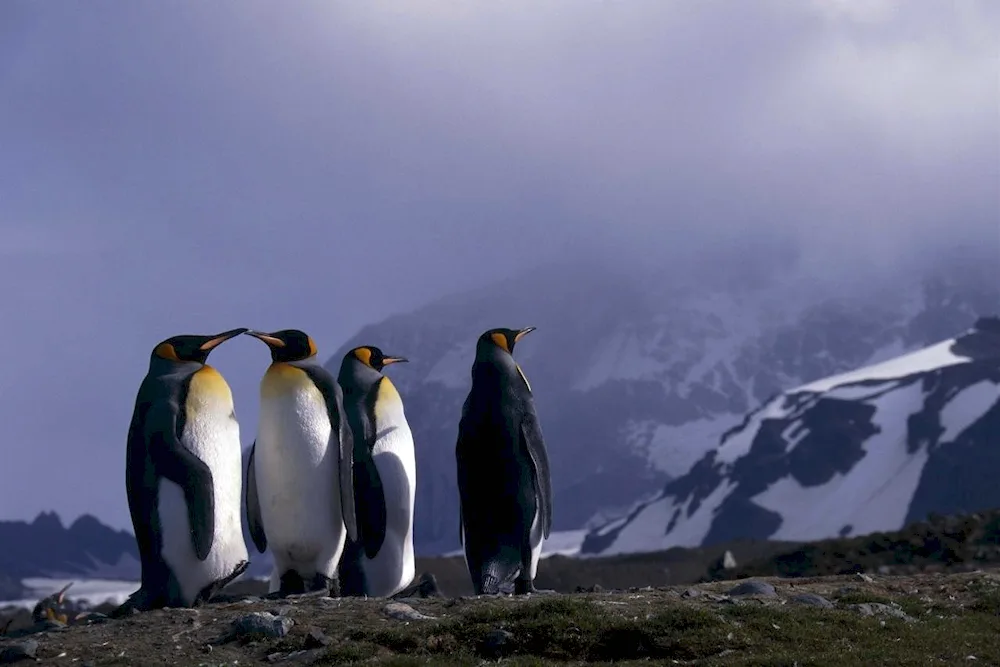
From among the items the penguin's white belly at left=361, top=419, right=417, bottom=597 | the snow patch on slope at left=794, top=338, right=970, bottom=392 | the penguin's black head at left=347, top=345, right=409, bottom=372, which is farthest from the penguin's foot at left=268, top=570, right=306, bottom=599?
the snow patch on slope at left=794, top=338, right=970, bottom=392

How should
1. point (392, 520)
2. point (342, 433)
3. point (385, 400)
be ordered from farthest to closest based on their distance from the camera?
point (385, 400) < point (392, 520) < point (342, 433)

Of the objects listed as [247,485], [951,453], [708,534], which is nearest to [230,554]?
[247,485]

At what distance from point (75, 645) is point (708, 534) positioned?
8514 cm

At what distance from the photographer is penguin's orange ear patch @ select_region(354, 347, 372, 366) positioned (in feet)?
41.6

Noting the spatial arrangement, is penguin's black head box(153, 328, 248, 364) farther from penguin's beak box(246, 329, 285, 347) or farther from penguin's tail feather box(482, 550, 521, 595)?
penguin's tail feather box(482, 550, 521, 595)

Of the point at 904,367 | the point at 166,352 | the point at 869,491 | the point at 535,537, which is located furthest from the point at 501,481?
the point at 904,367

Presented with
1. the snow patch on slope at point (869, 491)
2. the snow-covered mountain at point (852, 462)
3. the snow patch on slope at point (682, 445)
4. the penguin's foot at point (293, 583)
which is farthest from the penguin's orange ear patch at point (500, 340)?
the snow patch on slope at point (682, 445)

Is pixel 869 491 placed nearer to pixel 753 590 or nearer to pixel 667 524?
pixel 667 524

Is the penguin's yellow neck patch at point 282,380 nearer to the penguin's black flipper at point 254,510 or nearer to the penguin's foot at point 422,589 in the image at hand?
the penguin's black flipper at point 254,510

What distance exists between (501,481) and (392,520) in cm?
106

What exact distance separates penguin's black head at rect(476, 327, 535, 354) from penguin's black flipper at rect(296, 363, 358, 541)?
1.44 meters

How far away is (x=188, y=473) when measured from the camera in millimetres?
9984

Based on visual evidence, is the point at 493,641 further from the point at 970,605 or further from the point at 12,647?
the point at 970,605

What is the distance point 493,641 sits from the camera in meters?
8.26
